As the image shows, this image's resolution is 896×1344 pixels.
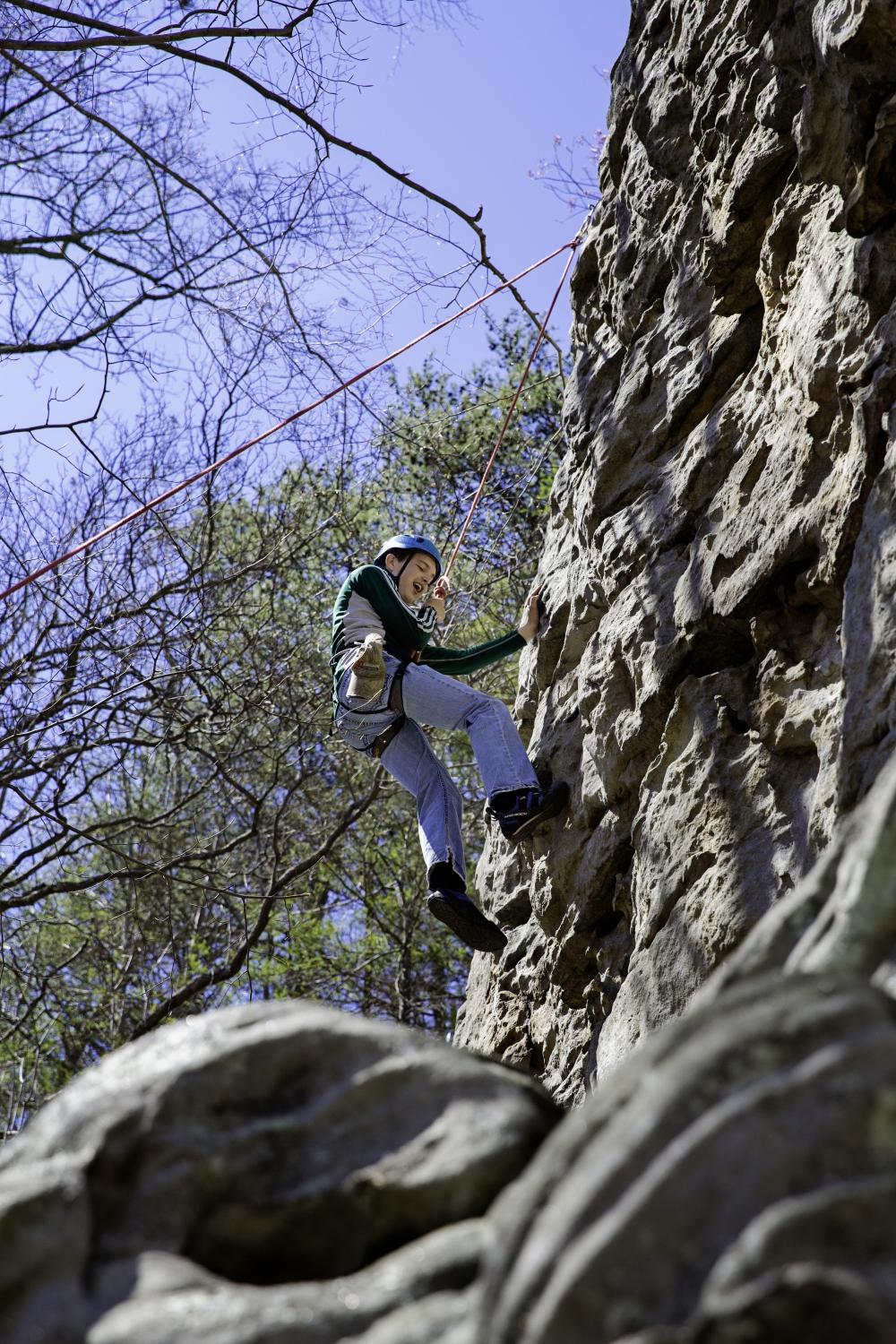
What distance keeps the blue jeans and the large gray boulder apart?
3.35 meters

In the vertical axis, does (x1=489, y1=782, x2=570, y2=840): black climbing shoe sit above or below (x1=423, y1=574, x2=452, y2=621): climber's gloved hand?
below

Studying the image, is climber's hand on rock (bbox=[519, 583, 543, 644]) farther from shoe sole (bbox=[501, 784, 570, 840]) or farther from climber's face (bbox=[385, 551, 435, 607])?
shoe sole (bbox=[501, 784, 570, 840])

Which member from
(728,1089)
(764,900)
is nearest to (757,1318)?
(728,1089)

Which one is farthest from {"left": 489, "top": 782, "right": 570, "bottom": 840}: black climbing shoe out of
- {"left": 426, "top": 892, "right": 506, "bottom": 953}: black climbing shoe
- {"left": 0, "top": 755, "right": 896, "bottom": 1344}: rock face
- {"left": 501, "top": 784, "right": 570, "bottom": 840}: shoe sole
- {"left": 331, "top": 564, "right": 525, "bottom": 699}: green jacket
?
{"left": 0, "top": 755, "right": 896, "bottom": 1344}: rock face

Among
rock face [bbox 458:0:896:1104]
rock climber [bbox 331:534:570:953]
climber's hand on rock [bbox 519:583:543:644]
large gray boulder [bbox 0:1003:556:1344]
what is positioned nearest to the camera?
large gray boulder [bbox 0:1003:556:1344]

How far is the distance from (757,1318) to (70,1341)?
94 centimetres

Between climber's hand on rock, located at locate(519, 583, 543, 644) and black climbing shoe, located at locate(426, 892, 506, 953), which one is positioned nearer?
black climbing shoe, located at locate(426, 892, 506, 953)

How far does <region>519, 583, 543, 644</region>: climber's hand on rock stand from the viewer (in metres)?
6.31

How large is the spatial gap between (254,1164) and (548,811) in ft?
12.0

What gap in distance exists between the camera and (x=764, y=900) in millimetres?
4215

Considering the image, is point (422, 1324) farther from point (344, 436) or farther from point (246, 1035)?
point (344, 436)

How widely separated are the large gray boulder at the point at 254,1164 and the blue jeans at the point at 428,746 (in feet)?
11.0

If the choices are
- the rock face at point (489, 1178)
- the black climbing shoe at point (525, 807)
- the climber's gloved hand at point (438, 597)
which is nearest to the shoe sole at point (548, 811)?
the black climbing shoe at point (525, 807)

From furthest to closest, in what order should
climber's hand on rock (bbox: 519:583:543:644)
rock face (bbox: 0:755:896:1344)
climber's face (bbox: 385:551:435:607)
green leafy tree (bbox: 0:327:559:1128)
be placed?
green leafy tree (bbox: 0:327:559:1128) < climber's hand on rock (bbox: 519:583:543:644) < climber's face (bbox: 385:551:435:607) < rock face (bbox: 0:755:896:1344)
